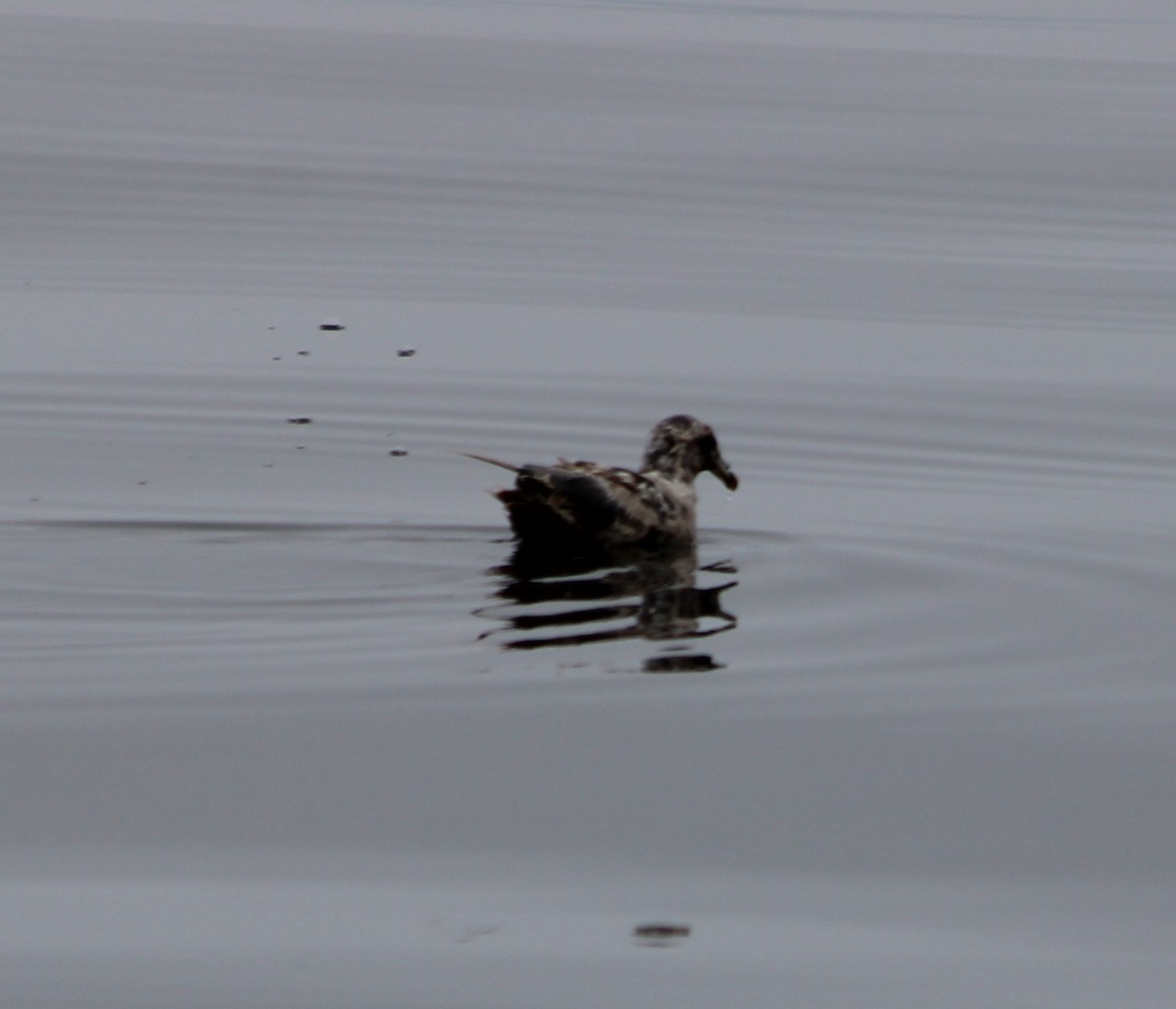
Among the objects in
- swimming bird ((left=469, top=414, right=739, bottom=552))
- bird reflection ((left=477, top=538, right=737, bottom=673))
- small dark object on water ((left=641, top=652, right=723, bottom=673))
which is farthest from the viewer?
swimming bird ((left=469, top=414, right=739, bottom=552))

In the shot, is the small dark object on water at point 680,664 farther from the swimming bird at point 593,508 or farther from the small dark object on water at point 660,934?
the small dark object on water at point 660,934

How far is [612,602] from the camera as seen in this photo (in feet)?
31.4

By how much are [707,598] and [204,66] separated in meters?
19.6

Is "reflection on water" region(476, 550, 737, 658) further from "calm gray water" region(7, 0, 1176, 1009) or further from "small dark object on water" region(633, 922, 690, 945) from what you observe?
"small dark object on water" region(633, 922, 690, 945)

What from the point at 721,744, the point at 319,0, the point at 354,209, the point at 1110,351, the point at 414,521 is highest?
the point at 319,0

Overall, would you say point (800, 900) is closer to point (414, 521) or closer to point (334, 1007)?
point (334, 1007)

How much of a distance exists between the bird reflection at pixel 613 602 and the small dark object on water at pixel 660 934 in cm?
220

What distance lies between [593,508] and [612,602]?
829mm

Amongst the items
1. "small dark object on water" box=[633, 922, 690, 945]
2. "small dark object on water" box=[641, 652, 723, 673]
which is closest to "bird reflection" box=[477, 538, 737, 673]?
"small dark object on water" box=[641, 652, 723, 673]

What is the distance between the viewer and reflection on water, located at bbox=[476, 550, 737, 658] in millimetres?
8891

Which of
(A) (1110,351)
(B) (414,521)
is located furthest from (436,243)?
(B) (414,521)

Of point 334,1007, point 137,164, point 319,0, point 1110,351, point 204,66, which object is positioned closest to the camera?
point 334,1007

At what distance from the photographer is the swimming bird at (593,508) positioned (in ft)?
33.8

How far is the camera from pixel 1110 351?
1541cm
